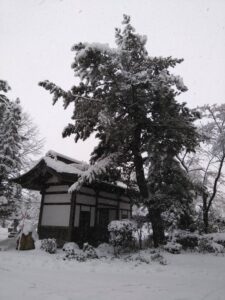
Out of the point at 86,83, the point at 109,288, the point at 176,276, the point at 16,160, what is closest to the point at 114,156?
the point at 86,83

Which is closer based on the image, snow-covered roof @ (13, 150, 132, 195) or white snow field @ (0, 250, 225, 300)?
white snow field @ (0, 250, 225, 300)

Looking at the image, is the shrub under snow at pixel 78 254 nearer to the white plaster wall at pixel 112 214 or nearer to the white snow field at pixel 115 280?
the white snow field at pixel 115 280

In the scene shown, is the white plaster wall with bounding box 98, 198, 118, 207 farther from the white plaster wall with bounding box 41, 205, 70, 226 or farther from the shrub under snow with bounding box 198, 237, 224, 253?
the shrub under snow with bounding box 198, 237, 224, 253

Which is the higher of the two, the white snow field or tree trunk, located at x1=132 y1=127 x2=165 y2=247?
tree trunk, located at x1=132 y1=127 x2=165 y2=247

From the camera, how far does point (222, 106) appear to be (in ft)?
64.4

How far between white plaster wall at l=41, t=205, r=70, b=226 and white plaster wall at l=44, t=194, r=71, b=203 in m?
0.36

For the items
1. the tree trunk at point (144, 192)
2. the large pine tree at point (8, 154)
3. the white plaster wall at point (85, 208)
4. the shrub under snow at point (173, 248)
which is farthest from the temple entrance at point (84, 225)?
the large pine tree at point (8, 154)

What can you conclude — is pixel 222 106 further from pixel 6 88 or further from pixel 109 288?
pixel 109 288

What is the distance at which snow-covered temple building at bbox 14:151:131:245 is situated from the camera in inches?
563

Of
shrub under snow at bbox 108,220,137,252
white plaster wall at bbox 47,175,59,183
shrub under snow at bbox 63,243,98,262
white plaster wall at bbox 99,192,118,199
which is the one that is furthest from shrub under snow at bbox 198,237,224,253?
white plaster wall at bbox 47,175,59,183

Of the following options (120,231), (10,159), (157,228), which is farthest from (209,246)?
(10,159)

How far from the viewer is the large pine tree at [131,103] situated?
458 inches

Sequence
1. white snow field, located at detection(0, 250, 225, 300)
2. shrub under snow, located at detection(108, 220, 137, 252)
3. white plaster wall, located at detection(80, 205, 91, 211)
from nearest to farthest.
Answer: white snow field, located at detection(0, 250, 225, 300) < shrub under snow, located at detection(108, 220, 137, 252) < white plaster wall, located at detection(80, 205, 91, 211)

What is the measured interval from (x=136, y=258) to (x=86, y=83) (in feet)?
28.8
